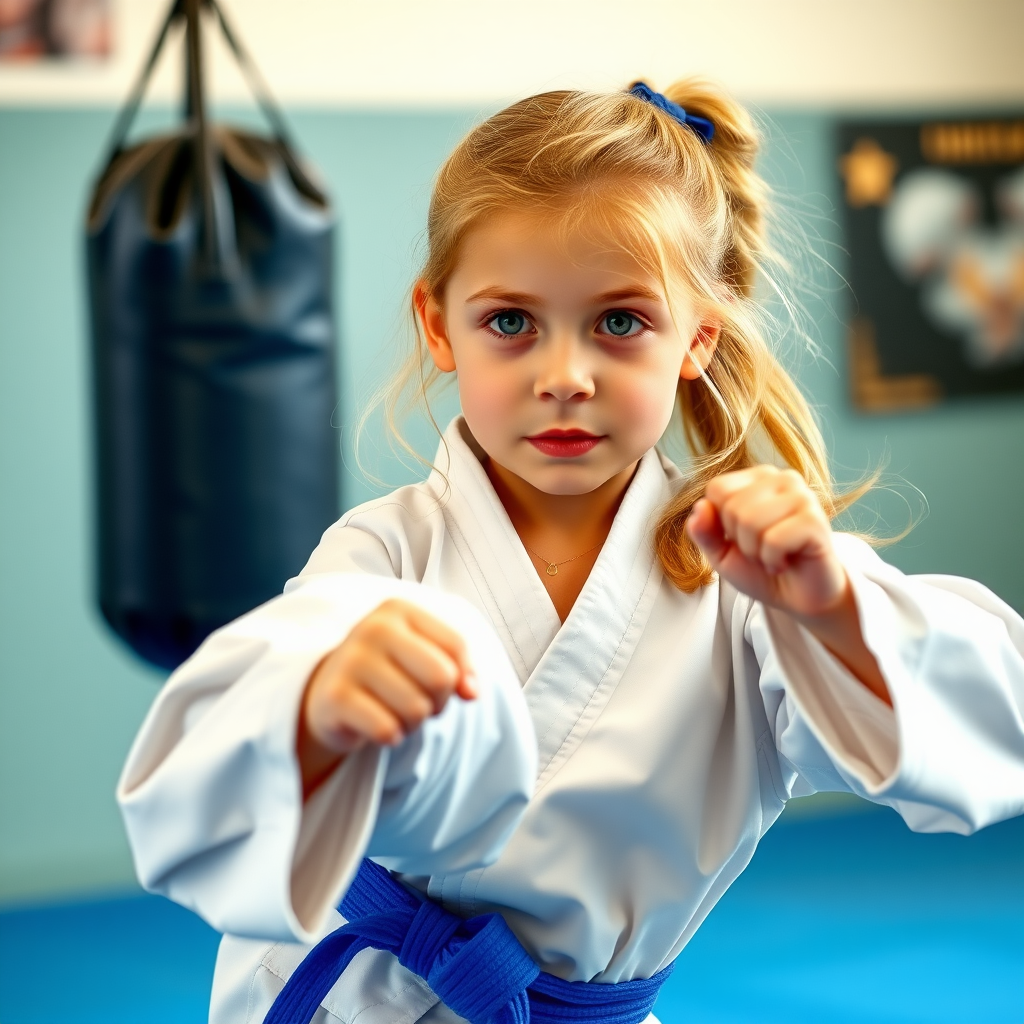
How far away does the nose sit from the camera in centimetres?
115

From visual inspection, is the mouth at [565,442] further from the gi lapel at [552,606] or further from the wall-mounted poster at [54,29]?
the wall-mounted poster at [54,29]

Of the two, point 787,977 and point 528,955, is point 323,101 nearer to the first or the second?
point 787,977

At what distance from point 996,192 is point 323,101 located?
2.12m

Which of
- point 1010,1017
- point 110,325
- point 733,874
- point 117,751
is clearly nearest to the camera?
point 733,874

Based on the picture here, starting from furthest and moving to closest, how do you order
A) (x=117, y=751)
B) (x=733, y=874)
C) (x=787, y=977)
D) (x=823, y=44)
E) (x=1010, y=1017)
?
(x=823, y=44)
(x=117, y=751)
(x=787, y=977)
(x=1010, y=1017)
(x=733, y=874)

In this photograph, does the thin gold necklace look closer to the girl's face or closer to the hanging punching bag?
the girl's face

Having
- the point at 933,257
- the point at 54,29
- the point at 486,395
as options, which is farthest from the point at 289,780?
the point at 933,257

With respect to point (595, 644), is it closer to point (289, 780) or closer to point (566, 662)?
point (566, 662)

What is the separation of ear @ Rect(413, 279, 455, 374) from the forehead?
153 mm

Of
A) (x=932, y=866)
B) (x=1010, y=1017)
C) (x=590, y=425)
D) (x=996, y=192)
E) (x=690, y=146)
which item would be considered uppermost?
(x=690, y=146)

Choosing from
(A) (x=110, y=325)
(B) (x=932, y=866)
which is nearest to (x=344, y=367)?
(A) (x=110, y=325)

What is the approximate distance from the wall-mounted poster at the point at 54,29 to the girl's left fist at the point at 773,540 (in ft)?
9.54

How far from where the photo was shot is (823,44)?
3959mm

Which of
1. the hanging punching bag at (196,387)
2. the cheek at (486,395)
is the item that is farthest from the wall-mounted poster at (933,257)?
the cheek at (486,395)
